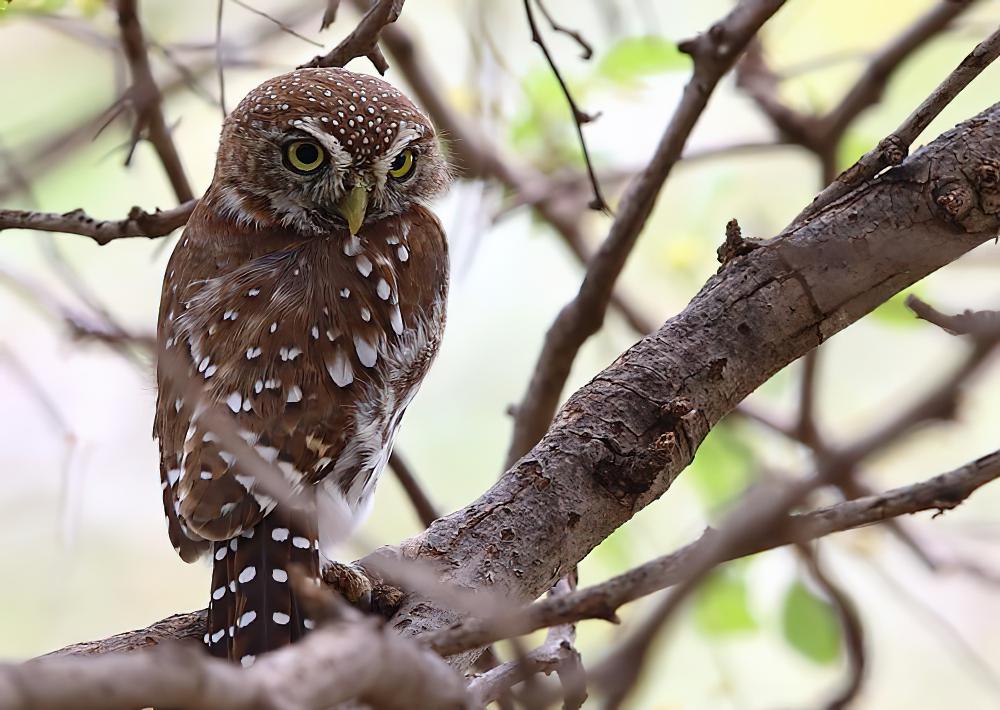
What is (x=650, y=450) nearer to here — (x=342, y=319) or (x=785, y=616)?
(x=342, y=319)

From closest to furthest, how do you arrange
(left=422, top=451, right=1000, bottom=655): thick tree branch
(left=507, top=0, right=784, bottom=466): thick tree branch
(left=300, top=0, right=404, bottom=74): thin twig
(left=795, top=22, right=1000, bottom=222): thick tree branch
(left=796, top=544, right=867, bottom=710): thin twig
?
(left=422, top=451, right=1000, bottom=655): thick tree branch → (left=796, top=544, right=867, bottom=710): thin twig → (left=795, top=22, right=1000, bottom=222): thick tree branch → (left=300, top=0, right=404, bottom=74): thin twig → (left=507, top=0, right=784, bottom=466): thick tree branch

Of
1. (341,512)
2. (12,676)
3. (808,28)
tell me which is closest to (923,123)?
(341,512)

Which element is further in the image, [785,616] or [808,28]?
[808,28]

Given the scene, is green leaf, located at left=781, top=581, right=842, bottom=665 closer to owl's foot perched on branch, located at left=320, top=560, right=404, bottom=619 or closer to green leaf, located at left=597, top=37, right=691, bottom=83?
owl's foot perched on branch, located at left=320, top=560, right=404, bottom=619

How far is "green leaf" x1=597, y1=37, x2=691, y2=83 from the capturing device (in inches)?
118

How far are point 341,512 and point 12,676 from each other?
1847 mm

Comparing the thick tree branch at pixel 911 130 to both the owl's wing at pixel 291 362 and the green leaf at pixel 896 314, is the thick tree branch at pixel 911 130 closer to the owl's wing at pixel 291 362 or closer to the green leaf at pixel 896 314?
the green leaf at pixel 896 314

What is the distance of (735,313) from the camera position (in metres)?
1.93

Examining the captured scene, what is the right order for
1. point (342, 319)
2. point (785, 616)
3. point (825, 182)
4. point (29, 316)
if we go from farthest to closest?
point (29, 316) → point (825, 182) → point (785, 616) → point (342, 319)

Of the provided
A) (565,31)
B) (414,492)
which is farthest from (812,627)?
(565,31)

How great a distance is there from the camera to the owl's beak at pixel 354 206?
8.28 feet

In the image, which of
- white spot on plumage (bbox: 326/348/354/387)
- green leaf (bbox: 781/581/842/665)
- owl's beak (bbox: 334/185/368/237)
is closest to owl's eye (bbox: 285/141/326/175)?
owl's beak (bbox: 334/185/368/237)

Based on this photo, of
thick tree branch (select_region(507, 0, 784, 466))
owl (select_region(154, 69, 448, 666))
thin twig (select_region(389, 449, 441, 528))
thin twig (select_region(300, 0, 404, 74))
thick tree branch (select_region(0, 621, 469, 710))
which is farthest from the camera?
thin twig (select_region(389, 449, 441, 528))

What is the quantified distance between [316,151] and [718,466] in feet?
4.59
